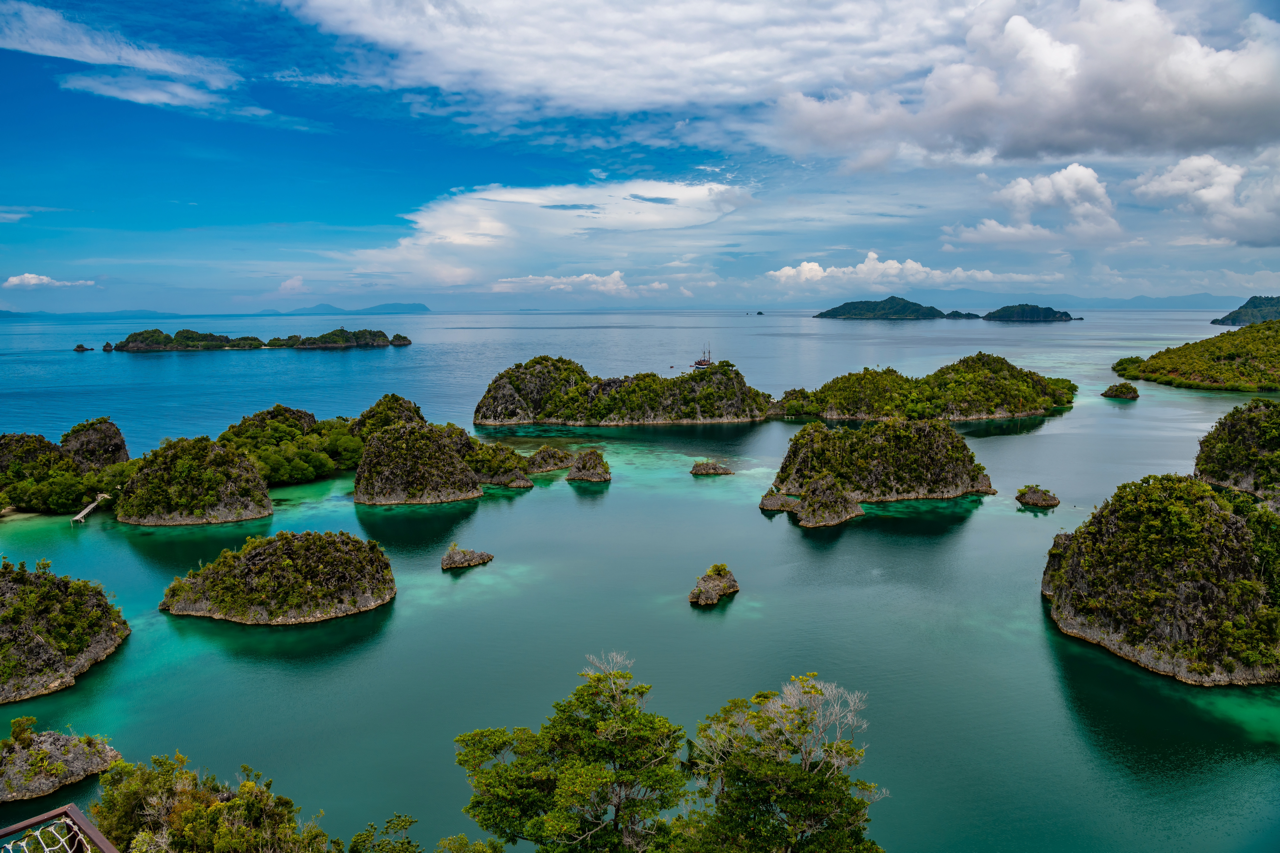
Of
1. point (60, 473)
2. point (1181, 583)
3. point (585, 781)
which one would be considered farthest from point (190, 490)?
point (1181, 583)

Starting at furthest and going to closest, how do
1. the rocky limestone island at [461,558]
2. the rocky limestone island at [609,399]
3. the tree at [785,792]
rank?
the rocky limestone island at [609,399] → the rocky limestone island at [461,558] → the tree at [785,792]

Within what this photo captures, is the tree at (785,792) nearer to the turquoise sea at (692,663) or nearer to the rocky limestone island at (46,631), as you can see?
the turquoise sea at (692,663)

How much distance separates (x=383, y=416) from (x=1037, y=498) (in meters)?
64.9

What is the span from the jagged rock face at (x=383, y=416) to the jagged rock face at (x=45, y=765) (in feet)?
176

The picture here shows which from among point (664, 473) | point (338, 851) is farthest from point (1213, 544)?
point (664, 473)

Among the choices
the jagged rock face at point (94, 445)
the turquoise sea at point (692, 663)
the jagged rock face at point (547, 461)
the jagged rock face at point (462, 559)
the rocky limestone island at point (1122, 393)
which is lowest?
the turquoise sea at point (692, 663)

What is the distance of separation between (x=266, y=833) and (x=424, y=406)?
109 metres

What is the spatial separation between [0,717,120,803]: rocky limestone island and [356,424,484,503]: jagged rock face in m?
37.2

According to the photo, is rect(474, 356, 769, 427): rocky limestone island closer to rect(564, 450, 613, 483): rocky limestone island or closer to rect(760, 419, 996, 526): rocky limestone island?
rect(564, 450, 613, 483): rocky limestone island

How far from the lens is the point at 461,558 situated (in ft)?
157

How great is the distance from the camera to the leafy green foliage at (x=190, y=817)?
1758 centimetres

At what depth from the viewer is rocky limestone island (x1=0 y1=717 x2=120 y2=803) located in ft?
79.3

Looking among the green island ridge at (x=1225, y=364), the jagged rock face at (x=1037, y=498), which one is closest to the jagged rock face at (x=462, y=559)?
the jagged rock face at (x=1037, y=498)

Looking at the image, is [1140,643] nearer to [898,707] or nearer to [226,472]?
[898,707]
